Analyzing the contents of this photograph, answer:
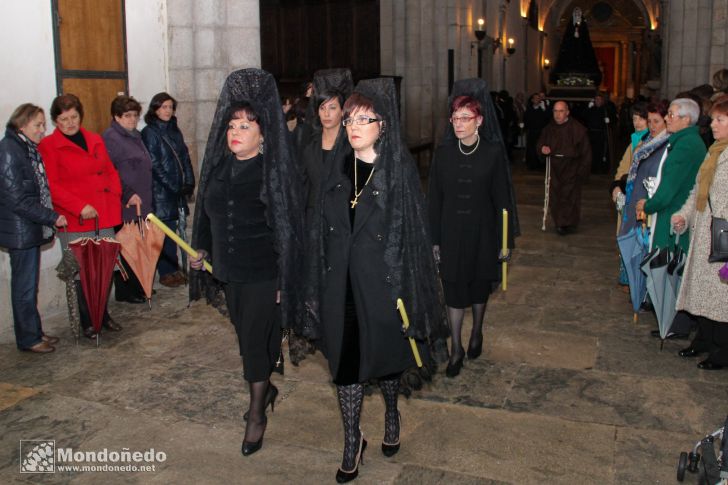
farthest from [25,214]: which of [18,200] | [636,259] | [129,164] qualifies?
[636,259]

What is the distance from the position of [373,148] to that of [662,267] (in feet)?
10.0

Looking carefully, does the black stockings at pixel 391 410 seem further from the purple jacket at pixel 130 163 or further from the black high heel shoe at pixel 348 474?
the purple jacket at pixel 130 163

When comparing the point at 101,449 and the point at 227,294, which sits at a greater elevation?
the point at 227,294

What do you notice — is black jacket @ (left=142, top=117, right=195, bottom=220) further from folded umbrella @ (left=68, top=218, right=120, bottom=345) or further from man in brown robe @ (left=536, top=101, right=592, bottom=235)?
man in brown robe @ (left=536, top=101, right=592, bottom=235)

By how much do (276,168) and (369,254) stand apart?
73 cm

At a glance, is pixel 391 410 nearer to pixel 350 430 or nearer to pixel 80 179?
pixel 350 430

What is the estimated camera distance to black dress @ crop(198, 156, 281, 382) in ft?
13.8

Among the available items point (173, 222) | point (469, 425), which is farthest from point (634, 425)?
point (173, 222)

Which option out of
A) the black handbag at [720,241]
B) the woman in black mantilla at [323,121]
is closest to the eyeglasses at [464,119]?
the woman in black mantilla at [323,121]

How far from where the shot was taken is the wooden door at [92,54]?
6902 millimetres

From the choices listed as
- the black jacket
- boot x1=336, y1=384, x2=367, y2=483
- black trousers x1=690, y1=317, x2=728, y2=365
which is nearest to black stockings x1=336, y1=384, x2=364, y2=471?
boot x1=336, y1=384, x2=367, y2=483

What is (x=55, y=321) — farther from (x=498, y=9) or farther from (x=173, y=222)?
(x=498, y=9)

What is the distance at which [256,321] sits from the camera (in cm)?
429

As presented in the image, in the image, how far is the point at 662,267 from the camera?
19.5 ft
